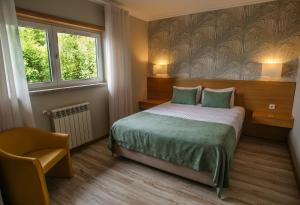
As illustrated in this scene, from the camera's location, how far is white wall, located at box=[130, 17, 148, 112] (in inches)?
152

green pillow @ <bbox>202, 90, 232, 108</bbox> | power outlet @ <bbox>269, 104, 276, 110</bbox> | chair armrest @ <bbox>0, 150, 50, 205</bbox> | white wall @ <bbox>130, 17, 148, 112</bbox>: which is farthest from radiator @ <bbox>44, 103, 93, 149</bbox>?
power outlet @ <bbox>269, 104, 276, 110</bbox>

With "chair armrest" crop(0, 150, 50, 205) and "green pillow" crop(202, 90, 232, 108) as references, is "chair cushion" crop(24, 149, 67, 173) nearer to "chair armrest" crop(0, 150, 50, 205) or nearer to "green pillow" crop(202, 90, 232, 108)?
"chair armrest" crop(0, 150, 50, 205)

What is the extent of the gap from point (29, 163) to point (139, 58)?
9.92 ft

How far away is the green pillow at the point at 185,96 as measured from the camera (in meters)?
3.49

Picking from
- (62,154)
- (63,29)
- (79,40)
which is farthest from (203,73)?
(62,154)

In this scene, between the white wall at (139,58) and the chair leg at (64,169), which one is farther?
the white wall at (139,58)

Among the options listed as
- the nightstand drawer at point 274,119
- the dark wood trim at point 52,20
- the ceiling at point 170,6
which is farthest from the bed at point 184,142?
the ceiling at point 170,6

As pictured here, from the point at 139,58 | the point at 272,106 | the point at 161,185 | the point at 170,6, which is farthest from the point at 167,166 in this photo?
the point at 170,6

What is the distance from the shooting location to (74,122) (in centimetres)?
278

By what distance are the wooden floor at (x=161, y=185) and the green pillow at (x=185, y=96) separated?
1239 mm

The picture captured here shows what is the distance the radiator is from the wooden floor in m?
0.33

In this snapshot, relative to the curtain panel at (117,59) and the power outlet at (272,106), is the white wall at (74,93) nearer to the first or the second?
the curtain panel at (117,59)

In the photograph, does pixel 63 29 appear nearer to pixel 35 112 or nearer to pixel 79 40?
pixel 79 40

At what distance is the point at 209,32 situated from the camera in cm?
357
